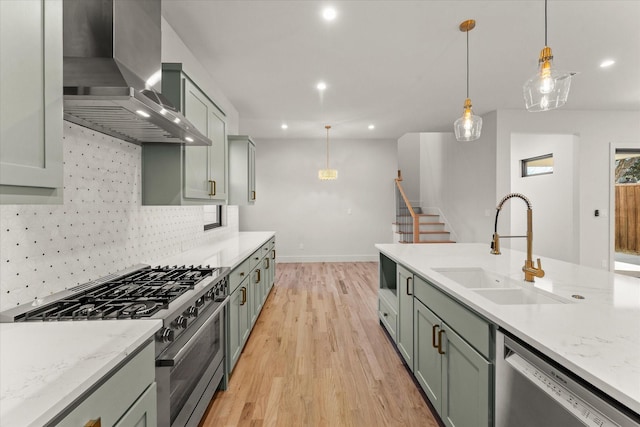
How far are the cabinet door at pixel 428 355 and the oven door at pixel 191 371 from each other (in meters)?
1.26

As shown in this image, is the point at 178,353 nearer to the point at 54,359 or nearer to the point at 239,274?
the point at 54,359

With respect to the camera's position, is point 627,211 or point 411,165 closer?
point 627,211

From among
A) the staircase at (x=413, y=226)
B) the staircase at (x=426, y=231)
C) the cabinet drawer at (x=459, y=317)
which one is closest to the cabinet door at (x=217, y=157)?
the cabinet drawer at (x=459, y=317)

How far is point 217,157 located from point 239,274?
3.41ft

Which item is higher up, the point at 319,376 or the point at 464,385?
the point at 464,385

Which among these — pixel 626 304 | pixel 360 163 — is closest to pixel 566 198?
pixel 360 163

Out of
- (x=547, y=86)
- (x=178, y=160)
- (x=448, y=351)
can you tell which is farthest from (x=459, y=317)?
(x=178, y=160)

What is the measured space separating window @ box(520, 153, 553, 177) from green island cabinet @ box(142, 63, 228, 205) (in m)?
6.43

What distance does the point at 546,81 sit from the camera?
179 cm

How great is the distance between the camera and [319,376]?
2.34 meters

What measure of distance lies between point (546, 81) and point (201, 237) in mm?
3243

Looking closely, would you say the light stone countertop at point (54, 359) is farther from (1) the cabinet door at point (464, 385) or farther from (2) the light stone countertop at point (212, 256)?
(1) the cabinet door at point (464, 385)

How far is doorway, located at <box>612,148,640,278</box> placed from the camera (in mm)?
5484

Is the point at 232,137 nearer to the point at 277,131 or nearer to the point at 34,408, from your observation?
the point at 277,131
